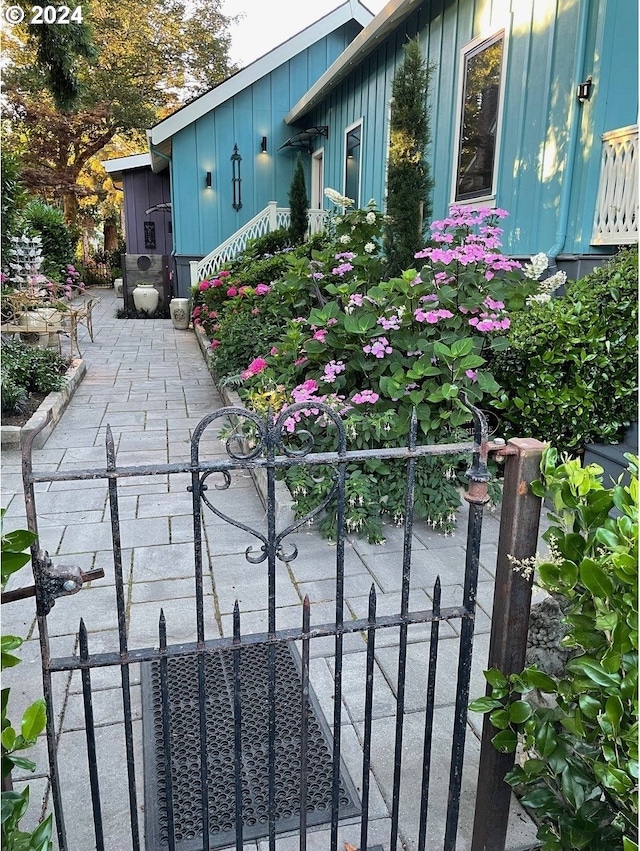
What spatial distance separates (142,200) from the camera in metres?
16.4

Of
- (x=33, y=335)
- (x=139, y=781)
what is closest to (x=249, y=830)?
(x=139, y=781)

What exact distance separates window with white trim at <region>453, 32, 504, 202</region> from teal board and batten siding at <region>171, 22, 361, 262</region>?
681cm

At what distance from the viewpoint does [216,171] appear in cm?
1252

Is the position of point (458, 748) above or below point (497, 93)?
below

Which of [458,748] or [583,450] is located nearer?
[458,748]

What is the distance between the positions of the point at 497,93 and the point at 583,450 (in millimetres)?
3960

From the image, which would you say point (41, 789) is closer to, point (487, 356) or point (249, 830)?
point (249, 830)

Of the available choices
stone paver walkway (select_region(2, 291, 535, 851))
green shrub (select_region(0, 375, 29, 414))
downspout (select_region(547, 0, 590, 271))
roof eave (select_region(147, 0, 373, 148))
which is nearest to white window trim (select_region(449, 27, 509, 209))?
downspout (select_region(547, 0, 590, 271))

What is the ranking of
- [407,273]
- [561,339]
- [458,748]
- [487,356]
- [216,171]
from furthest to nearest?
[216,171], [487,356], [561,339], [407,273], [458,748]

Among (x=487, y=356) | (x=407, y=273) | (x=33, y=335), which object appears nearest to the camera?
(x=407, y=273)

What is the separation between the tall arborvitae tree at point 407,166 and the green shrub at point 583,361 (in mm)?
2094

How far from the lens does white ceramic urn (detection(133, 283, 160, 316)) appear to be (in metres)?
13.2

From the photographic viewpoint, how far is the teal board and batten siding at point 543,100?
455 cm

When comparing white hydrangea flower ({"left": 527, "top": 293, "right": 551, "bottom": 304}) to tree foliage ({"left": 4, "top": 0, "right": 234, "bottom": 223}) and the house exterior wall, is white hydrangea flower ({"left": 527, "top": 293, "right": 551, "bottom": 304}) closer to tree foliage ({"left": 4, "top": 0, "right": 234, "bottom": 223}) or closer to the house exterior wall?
the house exterior wall
